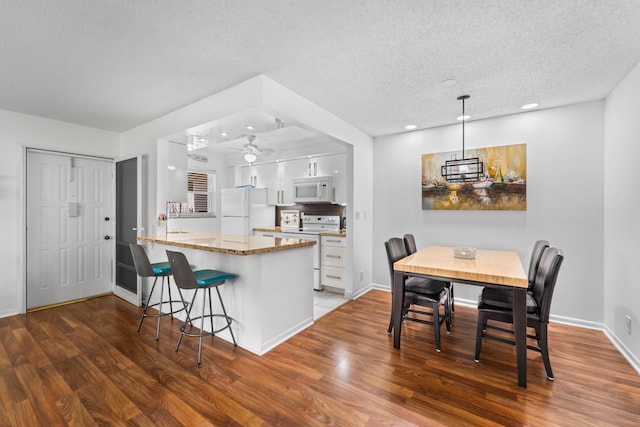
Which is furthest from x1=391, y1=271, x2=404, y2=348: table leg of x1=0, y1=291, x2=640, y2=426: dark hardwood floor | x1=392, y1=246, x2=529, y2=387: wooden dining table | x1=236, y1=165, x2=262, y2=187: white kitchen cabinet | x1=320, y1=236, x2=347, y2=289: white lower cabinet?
x1=236, y1=165, x2=262, y2=187: white kitchen cabinet

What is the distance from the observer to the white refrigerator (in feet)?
17.3

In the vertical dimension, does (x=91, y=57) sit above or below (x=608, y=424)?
above

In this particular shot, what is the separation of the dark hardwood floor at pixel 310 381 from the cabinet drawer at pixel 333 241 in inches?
55.2

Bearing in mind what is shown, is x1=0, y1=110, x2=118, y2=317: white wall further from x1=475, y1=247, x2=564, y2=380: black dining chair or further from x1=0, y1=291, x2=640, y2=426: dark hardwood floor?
x1=475, y1=247, x2=564, y2=380: black dining chair

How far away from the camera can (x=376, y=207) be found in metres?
4.53

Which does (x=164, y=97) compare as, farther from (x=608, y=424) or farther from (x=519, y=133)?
(x=608, y=424)

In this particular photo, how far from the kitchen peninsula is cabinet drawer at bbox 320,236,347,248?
117cm

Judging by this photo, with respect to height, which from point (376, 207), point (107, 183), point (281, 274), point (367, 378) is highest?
point (107, 183)

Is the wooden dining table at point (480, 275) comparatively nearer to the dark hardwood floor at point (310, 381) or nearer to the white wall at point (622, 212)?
the dark hardwood floor at point (310, 381)

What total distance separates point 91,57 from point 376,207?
3722 millimetres

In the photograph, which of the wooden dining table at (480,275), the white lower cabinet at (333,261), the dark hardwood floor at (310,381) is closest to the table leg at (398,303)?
the wooden dining table at (480,275)

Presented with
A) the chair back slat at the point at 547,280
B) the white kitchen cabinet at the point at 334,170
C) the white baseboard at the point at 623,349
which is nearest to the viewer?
the chair back slat at the point at 547,280

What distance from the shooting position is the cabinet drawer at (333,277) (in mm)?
4207

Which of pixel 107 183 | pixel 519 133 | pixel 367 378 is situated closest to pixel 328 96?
pixel 519 133
